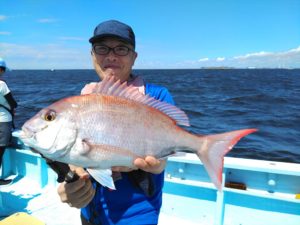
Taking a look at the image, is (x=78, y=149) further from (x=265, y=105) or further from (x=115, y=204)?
(x=265, y=105)

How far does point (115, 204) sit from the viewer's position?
2.31 meters

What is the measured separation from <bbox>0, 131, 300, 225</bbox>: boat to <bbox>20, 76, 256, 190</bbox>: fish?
6.65ft

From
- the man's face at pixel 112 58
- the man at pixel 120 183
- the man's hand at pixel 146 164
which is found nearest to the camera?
the man's hand at pixel 146 164

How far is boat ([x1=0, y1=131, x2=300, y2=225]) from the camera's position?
4016 mm

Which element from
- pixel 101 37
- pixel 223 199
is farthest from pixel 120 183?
pixel 223 199

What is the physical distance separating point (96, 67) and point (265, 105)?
20824 millimetres

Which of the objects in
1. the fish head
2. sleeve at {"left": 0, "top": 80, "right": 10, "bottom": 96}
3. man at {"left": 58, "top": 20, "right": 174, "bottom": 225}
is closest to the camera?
the fish head

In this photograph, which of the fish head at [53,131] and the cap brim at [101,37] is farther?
the cap brim at [101,37]

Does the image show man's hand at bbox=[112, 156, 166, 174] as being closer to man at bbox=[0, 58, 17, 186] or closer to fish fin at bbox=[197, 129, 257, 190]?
fish fin at bbox=[197, 129, 257, 190]

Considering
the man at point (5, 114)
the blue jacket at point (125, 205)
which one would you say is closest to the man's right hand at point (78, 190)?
the blue jacket at point (125, 205)

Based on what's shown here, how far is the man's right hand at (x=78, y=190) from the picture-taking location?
2.08 m

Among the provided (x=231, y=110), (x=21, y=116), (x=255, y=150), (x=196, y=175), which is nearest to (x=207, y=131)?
(x=255, y=150)

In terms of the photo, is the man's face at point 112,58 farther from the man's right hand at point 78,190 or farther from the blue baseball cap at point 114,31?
the man's right hand at point 78,190

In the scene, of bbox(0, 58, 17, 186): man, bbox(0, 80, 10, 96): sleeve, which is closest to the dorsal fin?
bbox(0, 58, 17, 186): man
